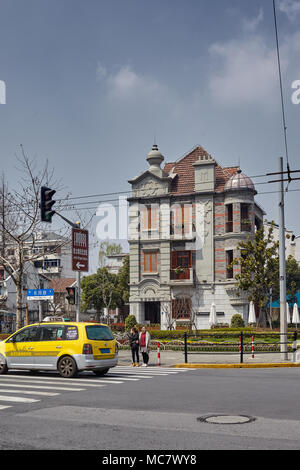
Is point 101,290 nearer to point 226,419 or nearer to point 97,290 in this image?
point 97,290

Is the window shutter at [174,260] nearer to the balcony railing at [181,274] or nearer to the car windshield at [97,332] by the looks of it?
the balcony railing at [181,274]

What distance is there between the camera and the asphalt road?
7500 mm

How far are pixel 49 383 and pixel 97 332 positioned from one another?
2.53 meters

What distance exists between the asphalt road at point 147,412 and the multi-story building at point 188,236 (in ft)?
97.5

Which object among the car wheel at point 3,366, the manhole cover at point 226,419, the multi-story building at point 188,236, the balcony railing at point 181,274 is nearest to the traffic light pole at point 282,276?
the car wheel at point 3,366

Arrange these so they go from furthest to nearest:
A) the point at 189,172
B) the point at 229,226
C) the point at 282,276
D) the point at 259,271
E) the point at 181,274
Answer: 1. the point at 189,172
2. the point at 181,274
3. the point at 229,226
4. the point at 259,271
5. the point at 282,276

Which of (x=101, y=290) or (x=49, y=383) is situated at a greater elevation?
(x=101, y=290)

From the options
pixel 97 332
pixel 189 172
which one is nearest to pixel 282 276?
pixel 97 332

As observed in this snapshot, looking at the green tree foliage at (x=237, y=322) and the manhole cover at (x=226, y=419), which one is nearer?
the manhole cover at (x=226, y=419)

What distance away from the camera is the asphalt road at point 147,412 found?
750 centimetres

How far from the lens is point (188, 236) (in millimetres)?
47500

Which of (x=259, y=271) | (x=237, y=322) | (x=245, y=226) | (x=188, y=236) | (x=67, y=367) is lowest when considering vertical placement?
(x=67, y=367)

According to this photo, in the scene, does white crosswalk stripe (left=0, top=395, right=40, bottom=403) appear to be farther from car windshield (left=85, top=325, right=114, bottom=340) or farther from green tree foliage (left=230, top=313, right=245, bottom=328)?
green tree foliage (left=230, top=313, right=245, bottom=328)
